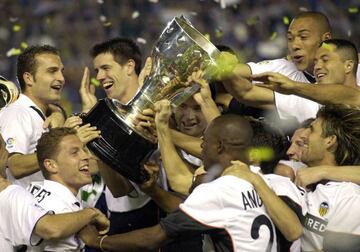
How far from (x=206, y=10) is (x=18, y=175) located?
10.8 ft

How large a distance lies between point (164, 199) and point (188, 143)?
0.33 m

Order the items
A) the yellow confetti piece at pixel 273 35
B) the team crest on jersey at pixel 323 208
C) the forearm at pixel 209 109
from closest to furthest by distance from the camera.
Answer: the team crest on jersey at pixel 323 208
the forearm at pixel 209 109
the yellow confetti piece at pixel 273 35

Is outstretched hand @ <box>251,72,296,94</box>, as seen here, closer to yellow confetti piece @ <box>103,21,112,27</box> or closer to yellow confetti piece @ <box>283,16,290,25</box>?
yellow confetti piece @ <box>283,16,290,25</box>

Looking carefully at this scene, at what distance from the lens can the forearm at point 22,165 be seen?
19.7 feet

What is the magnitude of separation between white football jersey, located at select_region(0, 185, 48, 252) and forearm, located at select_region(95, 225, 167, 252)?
1.13 ft

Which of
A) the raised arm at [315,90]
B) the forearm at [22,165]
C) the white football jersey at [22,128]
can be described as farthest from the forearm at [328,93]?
the white football jersey at [22,128]

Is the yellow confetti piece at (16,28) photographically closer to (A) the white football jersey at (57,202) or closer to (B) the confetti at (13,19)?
(B) the confetti at (13,19)

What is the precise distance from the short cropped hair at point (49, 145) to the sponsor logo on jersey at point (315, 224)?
1219mm

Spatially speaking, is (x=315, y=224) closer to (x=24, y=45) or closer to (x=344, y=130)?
(x=344, y=130)

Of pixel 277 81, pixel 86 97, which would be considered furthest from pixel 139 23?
pixel 277 81

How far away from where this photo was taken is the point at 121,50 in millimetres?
6316

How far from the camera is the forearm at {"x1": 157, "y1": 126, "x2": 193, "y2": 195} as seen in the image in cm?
528

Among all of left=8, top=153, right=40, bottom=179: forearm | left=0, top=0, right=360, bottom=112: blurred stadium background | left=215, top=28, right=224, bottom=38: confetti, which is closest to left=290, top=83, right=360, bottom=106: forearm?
left=8, top=153, right=40, bottom=179: forearm

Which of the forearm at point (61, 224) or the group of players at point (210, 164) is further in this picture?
the forearm at point (61, 224)
